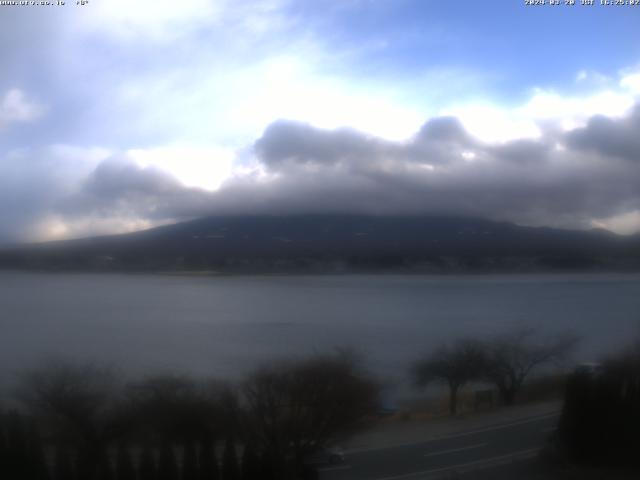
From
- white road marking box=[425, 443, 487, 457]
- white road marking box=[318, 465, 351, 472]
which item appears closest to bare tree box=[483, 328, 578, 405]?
white road marking box=[425, 443, 487, 457]

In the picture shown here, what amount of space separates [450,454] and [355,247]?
11.3 ft

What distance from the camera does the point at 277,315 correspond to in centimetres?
898

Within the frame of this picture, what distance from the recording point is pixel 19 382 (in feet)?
22.4

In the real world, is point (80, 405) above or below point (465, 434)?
above

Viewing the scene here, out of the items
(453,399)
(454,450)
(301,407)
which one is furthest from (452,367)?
(301,407)

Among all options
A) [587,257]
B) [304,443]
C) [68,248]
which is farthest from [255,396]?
[587,257]

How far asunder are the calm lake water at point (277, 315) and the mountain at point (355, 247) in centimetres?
26

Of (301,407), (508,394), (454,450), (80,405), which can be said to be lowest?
(454,450)

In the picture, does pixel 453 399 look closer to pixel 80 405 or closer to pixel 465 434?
pixel 465 434

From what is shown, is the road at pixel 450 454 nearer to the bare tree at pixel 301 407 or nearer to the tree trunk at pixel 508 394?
the bare tree at pixel 301 407

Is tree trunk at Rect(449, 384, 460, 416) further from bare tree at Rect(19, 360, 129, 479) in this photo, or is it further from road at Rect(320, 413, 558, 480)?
bare tree at Rect(19, 360, 129, 479)

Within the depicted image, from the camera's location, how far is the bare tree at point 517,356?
27.4ft

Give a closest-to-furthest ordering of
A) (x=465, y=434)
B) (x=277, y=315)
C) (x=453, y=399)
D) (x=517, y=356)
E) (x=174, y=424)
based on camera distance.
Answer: (x=174, y=424) < (x=465, y=434) < (x=453, y=399) < (x=517, y=356) < (x=277, y=315)

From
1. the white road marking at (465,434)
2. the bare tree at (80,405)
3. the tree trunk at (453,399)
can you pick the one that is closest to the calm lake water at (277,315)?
the bare tree at (80,405)
